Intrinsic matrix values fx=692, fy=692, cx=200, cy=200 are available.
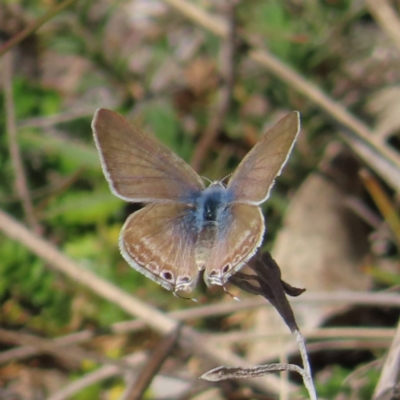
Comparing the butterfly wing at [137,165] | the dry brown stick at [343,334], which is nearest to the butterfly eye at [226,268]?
the butterfly wing at [137,165]

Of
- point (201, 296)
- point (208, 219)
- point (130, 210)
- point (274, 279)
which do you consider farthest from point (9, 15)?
point (274, 279)

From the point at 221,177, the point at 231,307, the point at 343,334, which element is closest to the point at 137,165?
the point at 231,307

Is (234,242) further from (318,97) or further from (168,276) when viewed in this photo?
(318,97)

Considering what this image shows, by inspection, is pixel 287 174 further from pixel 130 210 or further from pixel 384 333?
pixel 384 333

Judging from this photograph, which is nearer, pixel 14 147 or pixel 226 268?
pixel 226 268

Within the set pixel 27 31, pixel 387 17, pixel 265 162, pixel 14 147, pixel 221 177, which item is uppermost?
pixel 387 17

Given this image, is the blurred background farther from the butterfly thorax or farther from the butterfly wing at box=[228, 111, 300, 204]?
the butterfly wing at box=[228, 111, 300, 204]
